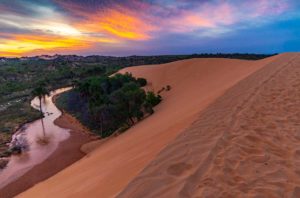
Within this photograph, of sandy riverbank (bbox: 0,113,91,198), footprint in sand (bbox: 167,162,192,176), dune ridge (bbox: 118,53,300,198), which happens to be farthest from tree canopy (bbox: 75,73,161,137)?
footprint in sand (bbox: 167,162,192,176)

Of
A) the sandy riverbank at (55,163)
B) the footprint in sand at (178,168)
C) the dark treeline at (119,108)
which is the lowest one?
the sandy riverbank at (55,163)

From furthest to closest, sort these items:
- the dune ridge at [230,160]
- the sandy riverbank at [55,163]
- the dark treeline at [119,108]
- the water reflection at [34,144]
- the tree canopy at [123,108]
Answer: the dark treeline at [119,108] → the tree canopy at [123,108] → the water reflection at [34,144] → the sandy riverbank at [55,163] → the dune ridge at [230,160]

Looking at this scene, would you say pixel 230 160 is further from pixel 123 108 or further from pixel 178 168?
pixel 123 108

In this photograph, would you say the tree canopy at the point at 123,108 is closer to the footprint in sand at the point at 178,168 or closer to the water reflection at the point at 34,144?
the water reflection at the point at 34,144

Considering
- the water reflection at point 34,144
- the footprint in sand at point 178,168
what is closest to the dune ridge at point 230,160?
the footprint in sand at point 178,168

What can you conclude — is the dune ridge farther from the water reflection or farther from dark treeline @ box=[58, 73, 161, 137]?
the water reflection

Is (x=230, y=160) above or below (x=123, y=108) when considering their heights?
above

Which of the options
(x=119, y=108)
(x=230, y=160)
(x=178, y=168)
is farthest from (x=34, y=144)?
(x=230, y=160)

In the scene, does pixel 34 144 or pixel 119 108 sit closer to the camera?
pixel 119 108
